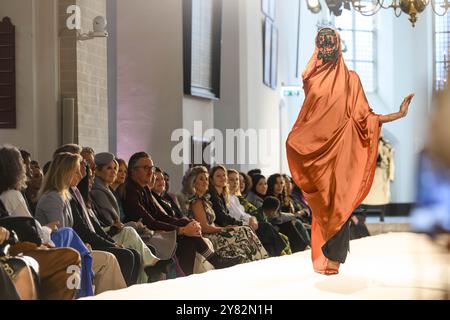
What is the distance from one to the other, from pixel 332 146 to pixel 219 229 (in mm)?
1486

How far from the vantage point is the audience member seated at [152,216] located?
Result: 7070 millimetres

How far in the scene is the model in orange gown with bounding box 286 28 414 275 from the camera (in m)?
6.57

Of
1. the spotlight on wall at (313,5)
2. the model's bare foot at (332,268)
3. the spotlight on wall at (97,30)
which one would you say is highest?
the spotlight on wall at (313,5)

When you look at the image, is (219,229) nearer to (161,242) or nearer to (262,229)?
(161,242)

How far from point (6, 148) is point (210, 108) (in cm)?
769

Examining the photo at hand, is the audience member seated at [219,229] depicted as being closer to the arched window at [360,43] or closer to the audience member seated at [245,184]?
the audience member seated at [245,184]

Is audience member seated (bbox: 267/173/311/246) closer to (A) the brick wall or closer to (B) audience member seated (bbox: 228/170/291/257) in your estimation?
(B) audience member seated (bbox: 228/170/291/257)

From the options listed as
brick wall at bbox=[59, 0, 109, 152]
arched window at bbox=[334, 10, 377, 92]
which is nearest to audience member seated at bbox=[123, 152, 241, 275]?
brick wall at bbox=[59, 0, 109, 152]

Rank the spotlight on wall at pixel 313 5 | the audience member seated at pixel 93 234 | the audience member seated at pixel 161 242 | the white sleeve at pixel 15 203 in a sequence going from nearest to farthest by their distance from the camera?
1. the white sleeve at pixel 15 203
2. the audience member seated at pixel 93 234
3. the audience member seated at pixel 161 242
4. the spotlight on wall at pixel 313 5

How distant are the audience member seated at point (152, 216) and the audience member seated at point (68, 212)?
1.26 meters

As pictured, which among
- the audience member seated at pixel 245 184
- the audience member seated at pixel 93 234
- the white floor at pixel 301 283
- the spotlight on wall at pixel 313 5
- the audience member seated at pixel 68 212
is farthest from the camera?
the spotlight on wall at pixel 313 5

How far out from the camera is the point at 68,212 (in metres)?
5.75

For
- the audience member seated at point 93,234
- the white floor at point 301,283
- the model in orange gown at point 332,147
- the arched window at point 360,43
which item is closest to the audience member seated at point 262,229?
the white floor at point 301,283

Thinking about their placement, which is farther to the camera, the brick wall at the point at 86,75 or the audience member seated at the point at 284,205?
the audience member seated at the point at 284,205
